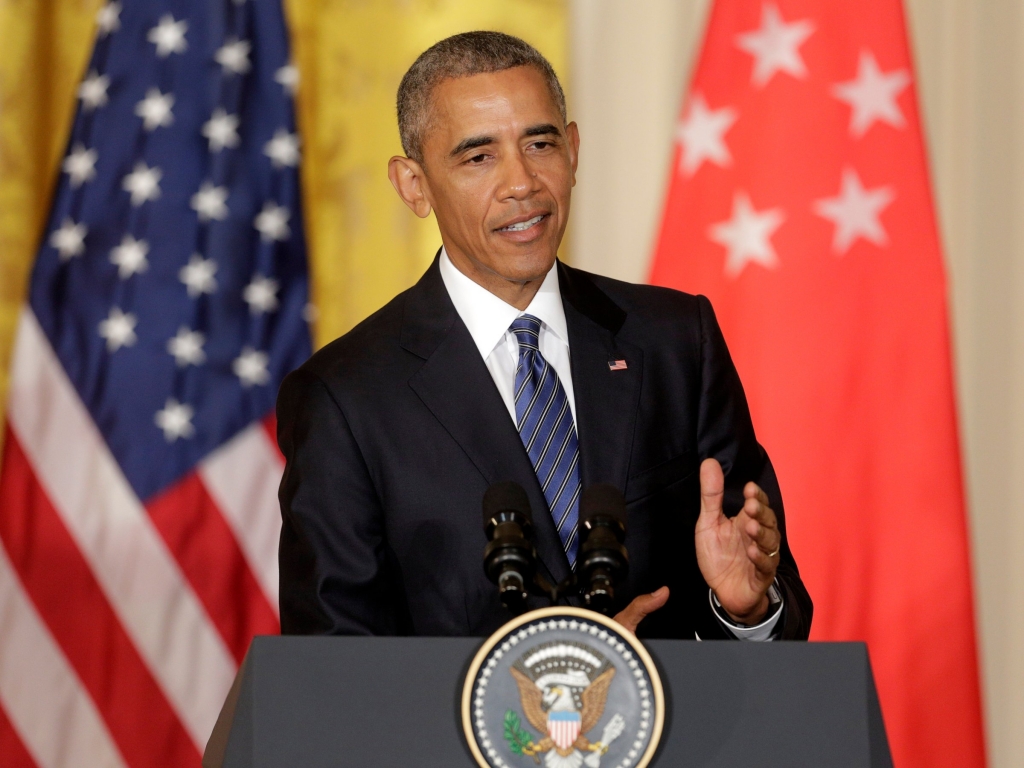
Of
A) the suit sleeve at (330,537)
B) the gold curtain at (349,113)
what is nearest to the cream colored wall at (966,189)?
the gold curtain at (349,113)

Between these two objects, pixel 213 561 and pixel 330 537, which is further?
pixel 213 561

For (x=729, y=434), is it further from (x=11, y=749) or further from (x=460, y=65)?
(x=11, y=749)

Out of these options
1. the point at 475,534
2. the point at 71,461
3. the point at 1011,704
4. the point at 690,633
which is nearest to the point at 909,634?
A: the point at 1011,704

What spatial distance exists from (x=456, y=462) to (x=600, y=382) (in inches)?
10.2

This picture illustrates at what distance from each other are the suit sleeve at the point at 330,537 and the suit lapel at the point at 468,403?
0.15 meters

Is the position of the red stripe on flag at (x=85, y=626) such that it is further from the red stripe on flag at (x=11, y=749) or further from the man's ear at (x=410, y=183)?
the man's ear at (x=410, y=183)

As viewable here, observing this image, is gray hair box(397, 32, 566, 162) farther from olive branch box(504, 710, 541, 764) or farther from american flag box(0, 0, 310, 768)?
american flag box(0, 0, 310, 768)

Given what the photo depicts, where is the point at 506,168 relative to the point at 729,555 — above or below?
above

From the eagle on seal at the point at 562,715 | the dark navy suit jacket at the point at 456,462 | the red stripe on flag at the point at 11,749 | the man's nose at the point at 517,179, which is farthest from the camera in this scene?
the red stripe on flag at the point at 11,749

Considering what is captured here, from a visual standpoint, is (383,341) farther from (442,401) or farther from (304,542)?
(304,542)

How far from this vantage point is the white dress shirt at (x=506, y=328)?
77.5 inches

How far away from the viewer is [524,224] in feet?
6.31

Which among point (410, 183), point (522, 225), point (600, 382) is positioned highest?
point (410, 183)

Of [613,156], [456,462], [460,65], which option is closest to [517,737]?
[456,462]
